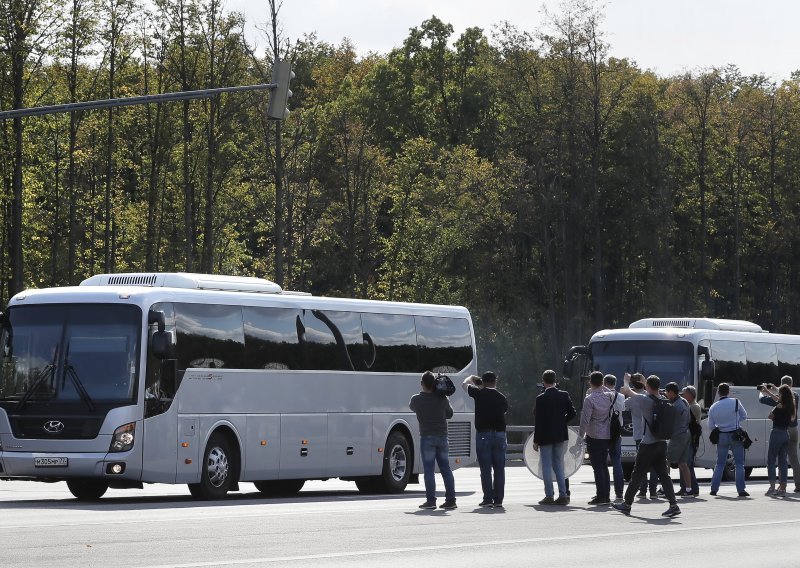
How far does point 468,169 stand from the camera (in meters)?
71.8

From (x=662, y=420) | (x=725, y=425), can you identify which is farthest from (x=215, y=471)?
(x=725, y=425)

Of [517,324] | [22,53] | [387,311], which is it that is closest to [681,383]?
[387,311]

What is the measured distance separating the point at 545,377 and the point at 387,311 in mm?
6781

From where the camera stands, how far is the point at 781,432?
29188 mm

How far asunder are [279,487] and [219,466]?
3.55m

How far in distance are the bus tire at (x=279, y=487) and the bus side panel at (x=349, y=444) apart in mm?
833

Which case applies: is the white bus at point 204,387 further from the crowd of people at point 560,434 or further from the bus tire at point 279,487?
the crowd of people at point 560,434

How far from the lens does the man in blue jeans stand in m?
22.9

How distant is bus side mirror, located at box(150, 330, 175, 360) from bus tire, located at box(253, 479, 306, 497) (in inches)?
205

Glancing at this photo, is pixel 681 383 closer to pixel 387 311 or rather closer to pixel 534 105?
pixel 387 311

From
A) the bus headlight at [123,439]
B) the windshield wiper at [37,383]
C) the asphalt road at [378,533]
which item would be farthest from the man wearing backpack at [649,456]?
the windshield wiper at [37,383]

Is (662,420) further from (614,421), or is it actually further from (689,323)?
(689,323)

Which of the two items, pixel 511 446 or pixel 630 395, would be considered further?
pixel 511 446

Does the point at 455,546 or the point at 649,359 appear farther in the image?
the point at 649,359
